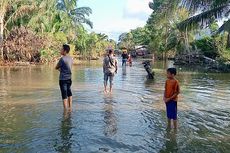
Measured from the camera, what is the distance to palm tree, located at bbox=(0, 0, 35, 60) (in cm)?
3425

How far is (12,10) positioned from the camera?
35.7 m

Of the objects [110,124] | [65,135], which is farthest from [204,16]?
[65,135]

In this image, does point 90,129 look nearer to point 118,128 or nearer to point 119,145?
point 118,128

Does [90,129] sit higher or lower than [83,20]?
lower

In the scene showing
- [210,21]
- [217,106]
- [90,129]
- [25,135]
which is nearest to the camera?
[25,135]

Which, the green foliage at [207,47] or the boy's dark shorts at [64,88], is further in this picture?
the green foliage at [207,47]

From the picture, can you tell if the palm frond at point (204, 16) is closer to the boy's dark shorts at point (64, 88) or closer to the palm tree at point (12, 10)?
the boy's dark shorts at point (64, 88)

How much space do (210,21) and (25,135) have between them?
14052 millimetres

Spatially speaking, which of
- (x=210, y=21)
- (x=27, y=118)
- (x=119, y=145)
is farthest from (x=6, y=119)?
(x=210, y=21)

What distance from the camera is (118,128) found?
→ 8.53 meters

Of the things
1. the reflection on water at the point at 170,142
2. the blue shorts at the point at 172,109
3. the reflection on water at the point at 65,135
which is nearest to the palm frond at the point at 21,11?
the reflection on water at the point at 65,135

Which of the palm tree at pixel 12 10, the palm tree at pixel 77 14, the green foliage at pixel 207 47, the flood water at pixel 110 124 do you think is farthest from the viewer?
the palm tree at pixel 77 14

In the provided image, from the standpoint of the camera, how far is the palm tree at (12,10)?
34.2 metres

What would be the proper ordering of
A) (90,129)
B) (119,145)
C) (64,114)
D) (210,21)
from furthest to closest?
(210,21) → (64,114) → (90,129) → (119,145)
